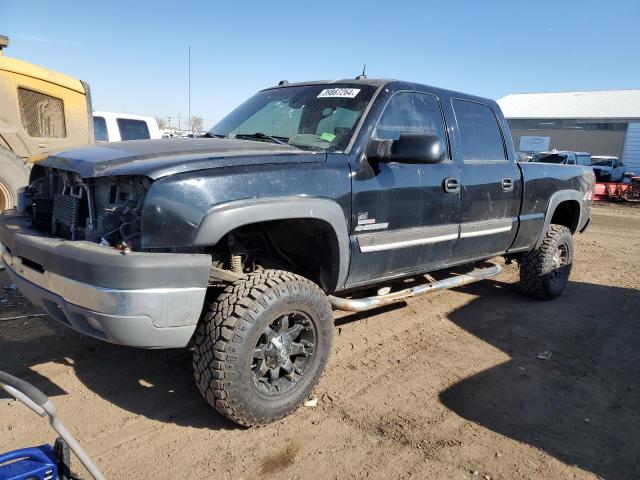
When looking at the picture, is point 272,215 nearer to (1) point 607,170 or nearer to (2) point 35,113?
(2) point 35,113

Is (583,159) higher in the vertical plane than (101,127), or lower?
lower

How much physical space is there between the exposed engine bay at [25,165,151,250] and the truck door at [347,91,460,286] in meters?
1.31

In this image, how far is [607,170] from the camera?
2322cm

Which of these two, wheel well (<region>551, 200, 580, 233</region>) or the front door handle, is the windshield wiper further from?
wheel well (<region>551, 200, 580, 233</region>)

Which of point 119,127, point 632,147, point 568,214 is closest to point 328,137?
point 568,214

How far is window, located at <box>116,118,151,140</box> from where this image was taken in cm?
941

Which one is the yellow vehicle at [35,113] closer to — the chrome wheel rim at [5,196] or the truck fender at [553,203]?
the chrome wheel rim at [5,196]

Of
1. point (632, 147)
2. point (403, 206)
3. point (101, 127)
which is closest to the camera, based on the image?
point (403, 206)

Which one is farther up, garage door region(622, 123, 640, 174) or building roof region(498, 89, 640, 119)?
building roof region(498, 89, 640, 119)

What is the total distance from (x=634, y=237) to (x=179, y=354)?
10809mm

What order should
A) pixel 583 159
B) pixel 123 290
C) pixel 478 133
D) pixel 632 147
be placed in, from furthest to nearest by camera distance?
1. pixel 632 147
2. pixel 583 159
3. pixel 478 133
4. pixel 123 290

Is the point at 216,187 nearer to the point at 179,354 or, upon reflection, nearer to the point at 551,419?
the point at 179,354

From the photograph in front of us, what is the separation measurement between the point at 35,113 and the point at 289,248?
5.84 metres

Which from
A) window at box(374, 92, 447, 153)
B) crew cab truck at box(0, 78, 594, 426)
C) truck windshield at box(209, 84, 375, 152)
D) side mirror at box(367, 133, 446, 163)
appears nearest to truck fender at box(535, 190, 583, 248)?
crew cab truck at box(0, 78, 594, 426)
